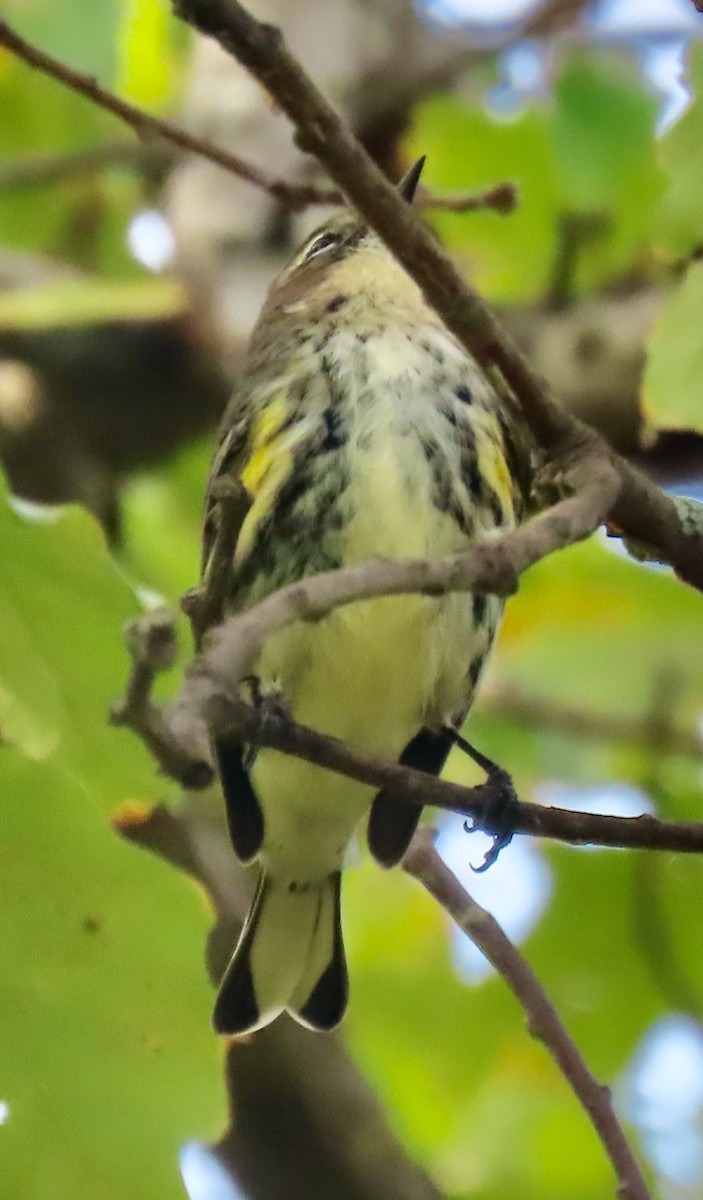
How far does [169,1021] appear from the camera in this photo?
5.56 feet

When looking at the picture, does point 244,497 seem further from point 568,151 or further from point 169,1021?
point 568,151

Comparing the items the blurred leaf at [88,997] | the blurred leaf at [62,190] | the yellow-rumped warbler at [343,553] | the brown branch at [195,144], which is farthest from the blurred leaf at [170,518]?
the blurred leaf at [88,997]

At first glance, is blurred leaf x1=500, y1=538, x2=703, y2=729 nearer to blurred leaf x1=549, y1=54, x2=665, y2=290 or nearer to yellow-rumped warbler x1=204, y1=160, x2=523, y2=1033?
blurred leaf x1=549, y1=54, x2=665, y2=290

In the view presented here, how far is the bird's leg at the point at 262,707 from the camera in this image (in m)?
1.54

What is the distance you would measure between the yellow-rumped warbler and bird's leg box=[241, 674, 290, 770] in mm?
22

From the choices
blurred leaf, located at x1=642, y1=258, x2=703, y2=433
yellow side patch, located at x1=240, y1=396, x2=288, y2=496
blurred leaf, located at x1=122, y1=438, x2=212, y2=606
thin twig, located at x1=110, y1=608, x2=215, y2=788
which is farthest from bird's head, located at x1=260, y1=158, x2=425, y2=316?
thin twig, located at x1=110, y1=608, x2=215, y2=788

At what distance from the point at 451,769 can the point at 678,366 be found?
2.20 m

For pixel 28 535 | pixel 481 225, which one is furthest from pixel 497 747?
pixel 28 535

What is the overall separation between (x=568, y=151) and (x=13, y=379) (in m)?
1.33

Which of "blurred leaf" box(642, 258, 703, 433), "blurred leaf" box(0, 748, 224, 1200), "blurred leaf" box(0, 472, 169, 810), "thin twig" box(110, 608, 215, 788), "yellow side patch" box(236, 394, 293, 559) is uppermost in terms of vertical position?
"yellow side patch" box(236, 394, 293, 559)

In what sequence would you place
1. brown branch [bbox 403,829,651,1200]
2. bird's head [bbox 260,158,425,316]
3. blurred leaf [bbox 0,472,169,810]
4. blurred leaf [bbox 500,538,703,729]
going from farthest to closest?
blurred leaf [bbox 500,538,703,729]
bird's head [bbox 260,158,425,316]
brown branch [bbox 403,829,651,1200]
blurred leaf [bbox 0,472,169,810]

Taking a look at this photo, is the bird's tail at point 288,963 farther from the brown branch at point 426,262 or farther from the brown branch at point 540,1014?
the brown branch at point 426,262

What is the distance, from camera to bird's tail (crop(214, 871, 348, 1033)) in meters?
2.80

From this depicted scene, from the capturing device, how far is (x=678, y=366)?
77.8 inches
